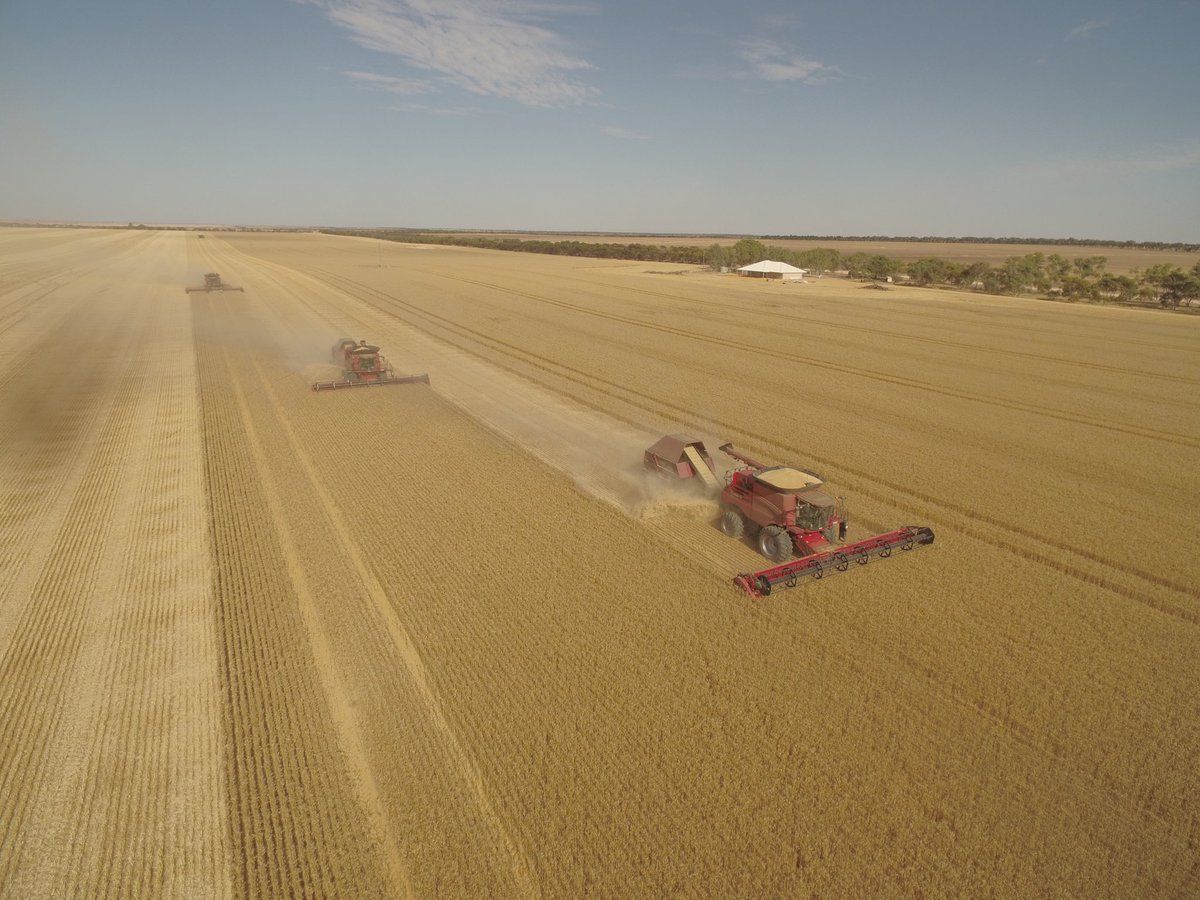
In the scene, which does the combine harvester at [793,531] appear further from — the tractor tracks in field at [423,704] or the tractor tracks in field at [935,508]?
the tractor tracks in field at [423,704]

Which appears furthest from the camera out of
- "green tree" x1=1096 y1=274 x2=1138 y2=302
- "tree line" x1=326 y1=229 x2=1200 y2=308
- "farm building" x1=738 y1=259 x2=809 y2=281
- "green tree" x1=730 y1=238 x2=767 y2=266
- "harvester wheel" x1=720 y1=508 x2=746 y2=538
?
"green tree" x1=730 y1=238 x2=767 y2=266

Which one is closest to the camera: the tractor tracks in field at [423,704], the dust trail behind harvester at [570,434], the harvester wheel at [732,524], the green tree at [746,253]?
the tractor tracks in field at [423,704]

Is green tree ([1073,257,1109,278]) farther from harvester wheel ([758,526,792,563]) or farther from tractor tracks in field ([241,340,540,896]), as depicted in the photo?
tractor tracks in field ([241,340,540,896])

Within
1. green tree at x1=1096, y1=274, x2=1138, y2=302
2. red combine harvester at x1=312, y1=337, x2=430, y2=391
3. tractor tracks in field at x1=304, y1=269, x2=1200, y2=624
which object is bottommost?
tractor tracks in field at x1=304, y1=269, x2=1200, y2=624

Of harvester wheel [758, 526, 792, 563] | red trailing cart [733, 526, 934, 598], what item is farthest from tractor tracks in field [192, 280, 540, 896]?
harvester wheel [758, 526, 792, 563]

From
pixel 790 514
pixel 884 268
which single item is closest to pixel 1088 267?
pixel 884 268

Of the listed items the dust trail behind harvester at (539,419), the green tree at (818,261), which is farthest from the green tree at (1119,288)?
the dust trail behind harvester at (539,419)

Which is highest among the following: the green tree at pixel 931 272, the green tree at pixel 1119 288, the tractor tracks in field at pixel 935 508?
the green tree at pixel 931 272
